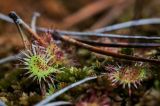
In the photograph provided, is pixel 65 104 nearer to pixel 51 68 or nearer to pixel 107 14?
pixel 51 68

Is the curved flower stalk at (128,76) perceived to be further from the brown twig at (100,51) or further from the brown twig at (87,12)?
the brown twig at (87,12)

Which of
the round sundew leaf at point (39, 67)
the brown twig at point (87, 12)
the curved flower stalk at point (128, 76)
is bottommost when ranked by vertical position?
the curved flower stalk at point (128, 76)

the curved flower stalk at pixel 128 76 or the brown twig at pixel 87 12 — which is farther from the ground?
the brown twig at pixel 87 12

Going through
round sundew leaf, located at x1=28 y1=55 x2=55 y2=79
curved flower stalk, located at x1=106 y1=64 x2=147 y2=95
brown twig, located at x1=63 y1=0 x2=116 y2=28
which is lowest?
curved flower stalk, located at x1=106 y1=64 x2=147 y2=95

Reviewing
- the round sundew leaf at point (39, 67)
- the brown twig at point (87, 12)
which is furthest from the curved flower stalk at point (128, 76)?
the brown twig at point (87, 12)

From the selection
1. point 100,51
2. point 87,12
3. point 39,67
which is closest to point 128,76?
point 100,51

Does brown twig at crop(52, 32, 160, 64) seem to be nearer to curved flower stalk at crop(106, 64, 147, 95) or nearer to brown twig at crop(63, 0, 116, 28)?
curved flower stalk at crop(106, 64, 147, 95)

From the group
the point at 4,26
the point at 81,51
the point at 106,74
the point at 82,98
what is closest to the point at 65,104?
the point at 82,98

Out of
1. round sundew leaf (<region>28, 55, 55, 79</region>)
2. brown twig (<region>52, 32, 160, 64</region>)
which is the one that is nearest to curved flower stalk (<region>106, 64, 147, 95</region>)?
brown twig (<region>52, 32, 160, 64</region>)
